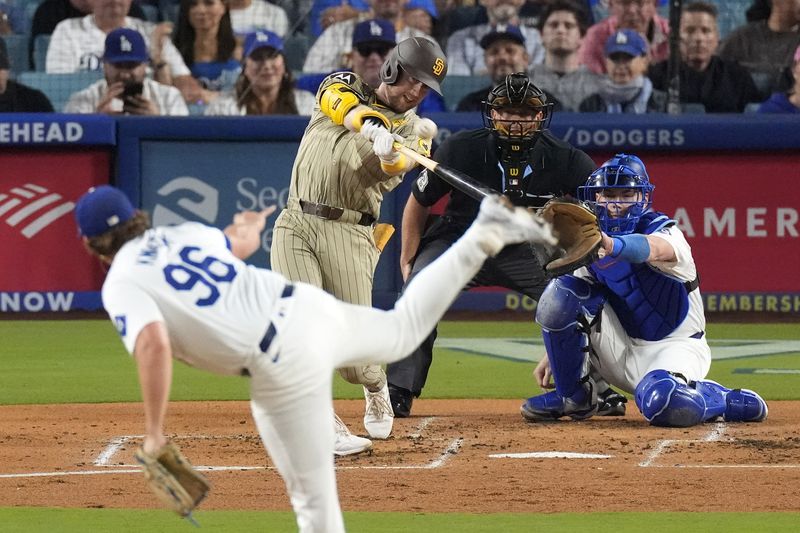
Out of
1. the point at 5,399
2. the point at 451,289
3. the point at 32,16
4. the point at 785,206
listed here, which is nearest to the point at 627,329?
the point at 451,289

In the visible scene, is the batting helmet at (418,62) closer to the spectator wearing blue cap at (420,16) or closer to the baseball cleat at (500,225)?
the baseball cleat at (500,225)

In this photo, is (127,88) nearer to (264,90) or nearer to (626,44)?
(264,90)

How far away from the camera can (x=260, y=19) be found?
13180mm

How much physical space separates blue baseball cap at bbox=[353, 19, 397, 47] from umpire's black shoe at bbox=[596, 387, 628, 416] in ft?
17.5

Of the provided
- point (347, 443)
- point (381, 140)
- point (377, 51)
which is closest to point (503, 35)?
point (377, 51)

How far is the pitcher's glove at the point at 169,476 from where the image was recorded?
13.8 feet

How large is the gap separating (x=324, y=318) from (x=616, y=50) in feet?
28.9

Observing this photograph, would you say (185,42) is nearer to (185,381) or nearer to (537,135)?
(185,381)

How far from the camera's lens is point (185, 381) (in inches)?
384

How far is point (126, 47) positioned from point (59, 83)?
90cm

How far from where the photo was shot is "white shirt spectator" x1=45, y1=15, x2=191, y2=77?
12.9 metres

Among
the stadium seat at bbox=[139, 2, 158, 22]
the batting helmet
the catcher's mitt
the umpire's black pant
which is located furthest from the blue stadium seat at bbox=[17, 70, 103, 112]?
the catcher's mitt

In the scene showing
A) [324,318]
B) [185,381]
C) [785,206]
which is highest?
[324,318]

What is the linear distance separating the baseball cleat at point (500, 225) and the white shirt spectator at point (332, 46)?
843 cm
